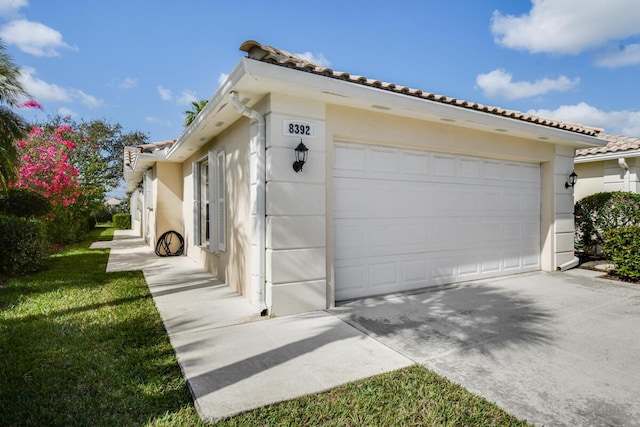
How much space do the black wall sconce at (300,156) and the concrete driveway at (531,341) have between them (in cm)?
216

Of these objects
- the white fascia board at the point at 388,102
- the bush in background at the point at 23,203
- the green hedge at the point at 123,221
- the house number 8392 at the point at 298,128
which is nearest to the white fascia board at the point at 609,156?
the white fascia board at the point at 388,102

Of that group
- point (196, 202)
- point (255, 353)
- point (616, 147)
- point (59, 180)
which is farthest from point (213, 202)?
point (616, 147)

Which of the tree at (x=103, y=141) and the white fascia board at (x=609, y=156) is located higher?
the tree at (x=103, y=141)

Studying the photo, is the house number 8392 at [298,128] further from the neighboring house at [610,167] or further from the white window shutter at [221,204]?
the neighboring house at [610,167]

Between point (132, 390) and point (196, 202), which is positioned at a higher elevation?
point (196, 202)

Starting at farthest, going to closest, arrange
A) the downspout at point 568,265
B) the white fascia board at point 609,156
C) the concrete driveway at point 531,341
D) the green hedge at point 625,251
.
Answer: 1. the white fascia board at point 609,156
2. the downspout at point 568,265
3. the green hedge at point 625,251
4. the concrete driveway at point 531,341

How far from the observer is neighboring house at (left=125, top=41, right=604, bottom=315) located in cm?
462

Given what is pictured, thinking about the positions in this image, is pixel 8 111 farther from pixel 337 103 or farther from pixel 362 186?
pixel 362 186

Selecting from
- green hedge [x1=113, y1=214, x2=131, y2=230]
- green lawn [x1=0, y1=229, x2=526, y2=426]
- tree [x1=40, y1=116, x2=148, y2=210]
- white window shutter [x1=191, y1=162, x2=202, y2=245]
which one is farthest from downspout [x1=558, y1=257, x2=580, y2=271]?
green hedge [x1=113, y1=214, x2=131, y2=230]

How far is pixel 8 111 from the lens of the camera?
23.0 feet

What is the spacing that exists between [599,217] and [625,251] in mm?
1815

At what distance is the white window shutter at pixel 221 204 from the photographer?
6626mm

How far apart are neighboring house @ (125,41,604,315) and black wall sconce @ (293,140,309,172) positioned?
109 millimetres

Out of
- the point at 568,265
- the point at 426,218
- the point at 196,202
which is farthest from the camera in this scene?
the point at 196,202
